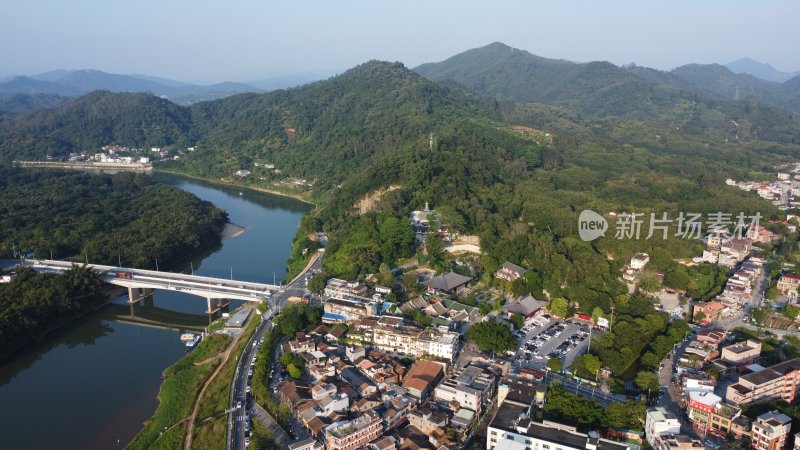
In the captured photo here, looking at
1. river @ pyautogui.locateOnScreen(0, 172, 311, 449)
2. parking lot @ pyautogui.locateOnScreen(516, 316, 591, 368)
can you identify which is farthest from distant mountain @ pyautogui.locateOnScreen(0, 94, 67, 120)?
parking lot @ pyautogui.locateOnScreen(516, 316, 591, 368)

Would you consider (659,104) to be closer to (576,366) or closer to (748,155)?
(748,155)

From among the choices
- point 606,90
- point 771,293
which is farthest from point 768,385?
point 606,90

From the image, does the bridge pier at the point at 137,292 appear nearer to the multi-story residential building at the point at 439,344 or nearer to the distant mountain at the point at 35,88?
the multi-story residential building at the point at 439,344

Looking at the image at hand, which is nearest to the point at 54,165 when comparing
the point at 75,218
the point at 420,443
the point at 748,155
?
the point at 75,218

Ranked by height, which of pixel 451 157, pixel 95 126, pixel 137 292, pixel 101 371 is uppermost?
pixel 451 157

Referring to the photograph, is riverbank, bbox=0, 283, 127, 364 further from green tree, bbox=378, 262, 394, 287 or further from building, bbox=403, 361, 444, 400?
building, bbox=403, 361, 444, 400

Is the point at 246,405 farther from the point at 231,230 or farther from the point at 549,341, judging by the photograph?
the point at 231,230

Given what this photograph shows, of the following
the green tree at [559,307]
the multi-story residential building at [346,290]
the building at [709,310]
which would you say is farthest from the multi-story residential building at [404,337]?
the building at [709,310]
